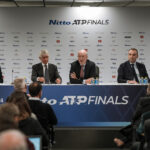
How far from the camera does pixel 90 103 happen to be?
6.09 metres

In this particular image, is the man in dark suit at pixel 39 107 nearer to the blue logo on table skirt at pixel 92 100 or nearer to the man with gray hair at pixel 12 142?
the blue logo on table skirt at pixel 92 100

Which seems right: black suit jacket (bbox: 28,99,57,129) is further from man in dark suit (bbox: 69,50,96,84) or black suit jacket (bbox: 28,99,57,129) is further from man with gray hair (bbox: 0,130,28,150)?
man with gray hair (bbox: 0,130,28,150)

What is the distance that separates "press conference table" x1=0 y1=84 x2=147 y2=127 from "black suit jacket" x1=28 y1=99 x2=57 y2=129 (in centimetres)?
141

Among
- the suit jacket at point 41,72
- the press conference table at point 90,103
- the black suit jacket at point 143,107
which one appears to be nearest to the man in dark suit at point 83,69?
the suit jacket at point 41,72

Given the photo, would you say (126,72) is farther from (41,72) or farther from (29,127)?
(29,127)

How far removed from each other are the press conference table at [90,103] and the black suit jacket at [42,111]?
55.5 inches

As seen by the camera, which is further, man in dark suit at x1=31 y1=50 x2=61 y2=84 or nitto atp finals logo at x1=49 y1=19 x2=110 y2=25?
nitto atp finals logo at x1=49 y1=19 x2=110 y2=25

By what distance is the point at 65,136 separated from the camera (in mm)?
6145

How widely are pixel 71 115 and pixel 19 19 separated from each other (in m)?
5.21

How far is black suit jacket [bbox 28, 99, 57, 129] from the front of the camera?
447cm

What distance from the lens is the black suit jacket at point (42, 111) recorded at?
4473mm

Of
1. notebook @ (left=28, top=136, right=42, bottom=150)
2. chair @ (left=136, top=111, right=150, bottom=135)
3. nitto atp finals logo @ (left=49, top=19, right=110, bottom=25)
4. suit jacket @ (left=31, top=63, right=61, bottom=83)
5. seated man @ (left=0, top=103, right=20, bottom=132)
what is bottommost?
chair @ (left=136, top=111, right=150, bottom=135)

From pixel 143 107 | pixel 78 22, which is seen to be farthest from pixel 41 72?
pixel 78 22

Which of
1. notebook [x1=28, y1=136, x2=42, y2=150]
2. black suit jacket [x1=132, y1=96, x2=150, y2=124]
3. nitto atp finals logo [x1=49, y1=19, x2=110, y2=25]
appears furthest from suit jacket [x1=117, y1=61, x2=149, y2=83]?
notebook [x1=28, y1=136, x2=42, y2=150]
